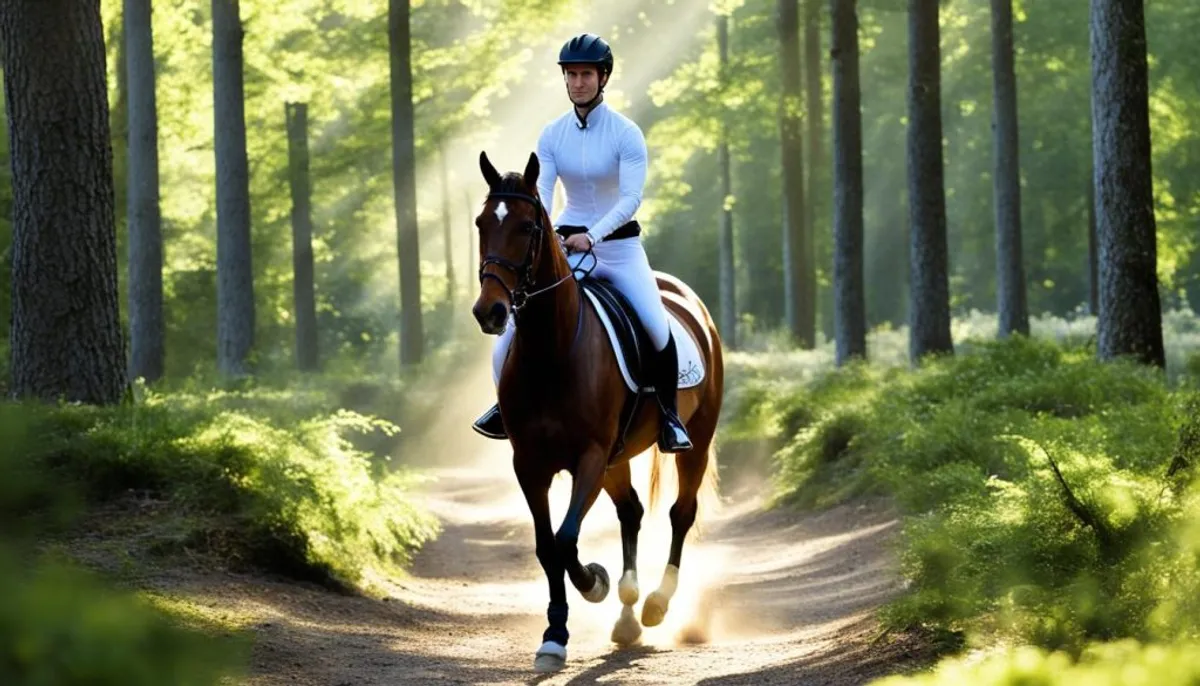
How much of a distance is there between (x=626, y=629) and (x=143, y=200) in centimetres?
1537

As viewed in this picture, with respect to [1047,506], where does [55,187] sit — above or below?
above

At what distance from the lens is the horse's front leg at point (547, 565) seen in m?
8.77

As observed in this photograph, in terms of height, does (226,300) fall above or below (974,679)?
above

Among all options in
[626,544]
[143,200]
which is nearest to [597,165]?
[626,544]

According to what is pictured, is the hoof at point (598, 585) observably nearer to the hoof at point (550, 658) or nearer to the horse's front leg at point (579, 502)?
the horse's front leg at point (579, 502)

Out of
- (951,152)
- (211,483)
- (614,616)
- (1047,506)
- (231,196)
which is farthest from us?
(951,152)

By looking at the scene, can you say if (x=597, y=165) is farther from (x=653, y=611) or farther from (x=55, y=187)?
(x=55, y=187)

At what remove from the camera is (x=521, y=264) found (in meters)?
8.42

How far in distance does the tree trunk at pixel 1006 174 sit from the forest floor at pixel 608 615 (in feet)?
42.9

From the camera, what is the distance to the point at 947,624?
24.4ft

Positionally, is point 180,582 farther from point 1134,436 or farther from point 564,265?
point 1134,436

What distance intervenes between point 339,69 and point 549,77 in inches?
357

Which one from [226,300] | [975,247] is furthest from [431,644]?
[975,247]

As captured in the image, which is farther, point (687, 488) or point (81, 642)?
point (687, 488)
